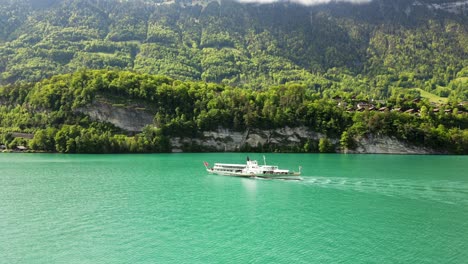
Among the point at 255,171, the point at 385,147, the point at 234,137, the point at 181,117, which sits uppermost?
the point at 181,117

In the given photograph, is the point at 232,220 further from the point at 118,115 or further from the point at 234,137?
the point at 118,115

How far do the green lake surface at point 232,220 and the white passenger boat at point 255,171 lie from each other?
4.23 meters

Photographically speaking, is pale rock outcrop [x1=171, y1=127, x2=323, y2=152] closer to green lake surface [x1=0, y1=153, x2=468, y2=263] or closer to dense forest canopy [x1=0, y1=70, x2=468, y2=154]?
dense forest canopy [x1=0, y1=70, x2=468, y2=154]

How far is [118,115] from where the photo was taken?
15312 centimetres

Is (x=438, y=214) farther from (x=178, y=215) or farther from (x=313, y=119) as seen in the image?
(x=313, y=119)

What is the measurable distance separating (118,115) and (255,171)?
87.8 meters

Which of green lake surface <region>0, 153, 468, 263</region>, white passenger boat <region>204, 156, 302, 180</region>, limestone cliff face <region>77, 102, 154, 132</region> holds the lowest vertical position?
green lake surface <region>0, 153, 468, 263</region>

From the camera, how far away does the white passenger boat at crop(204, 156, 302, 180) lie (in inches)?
2945

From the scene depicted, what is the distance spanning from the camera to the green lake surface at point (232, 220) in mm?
32219

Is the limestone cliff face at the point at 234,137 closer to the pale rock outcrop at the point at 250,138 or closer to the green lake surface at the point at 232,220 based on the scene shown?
the pale rock outcrop at the point at 250,138

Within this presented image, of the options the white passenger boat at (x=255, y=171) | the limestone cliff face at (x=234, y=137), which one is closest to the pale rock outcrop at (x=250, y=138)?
the limestone cliff face at (x=234, y=137)

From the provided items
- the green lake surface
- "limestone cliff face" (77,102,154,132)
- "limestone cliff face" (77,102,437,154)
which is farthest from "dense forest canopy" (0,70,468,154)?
the green lake surface

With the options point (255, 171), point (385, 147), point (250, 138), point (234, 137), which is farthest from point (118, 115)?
point (385, 147)

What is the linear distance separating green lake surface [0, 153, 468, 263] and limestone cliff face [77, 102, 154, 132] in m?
80.4
